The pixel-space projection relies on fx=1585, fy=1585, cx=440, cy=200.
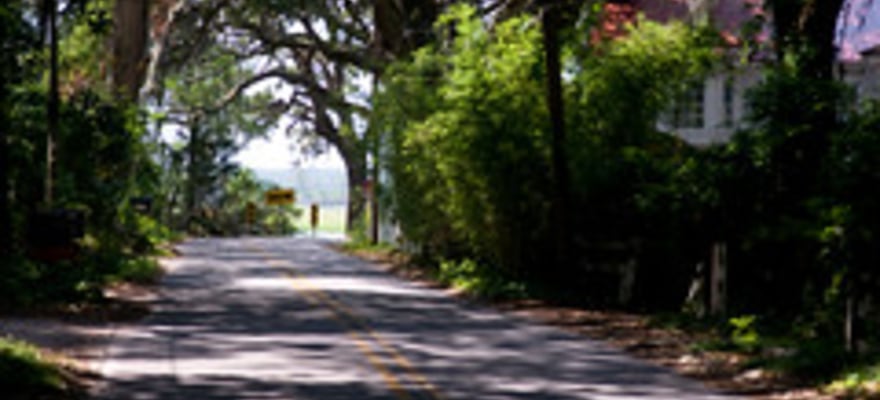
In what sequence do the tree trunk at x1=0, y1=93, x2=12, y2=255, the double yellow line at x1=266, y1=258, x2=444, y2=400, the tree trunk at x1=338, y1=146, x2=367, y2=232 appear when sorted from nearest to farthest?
the double yellow line at x1=266, y1=258, x2=444, y2=400
the tree trunk at x1=0, y1=93, x2=12, y2=255
the tree trunk at x1=338, y1=146, x2=367, y2=232

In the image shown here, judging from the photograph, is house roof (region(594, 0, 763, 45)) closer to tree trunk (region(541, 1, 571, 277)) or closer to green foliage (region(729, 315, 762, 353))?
tree trunk (region(541, 1, 571, 277))

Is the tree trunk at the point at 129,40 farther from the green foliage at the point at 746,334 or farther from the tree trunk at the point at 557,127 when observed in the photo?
the green foliage at the point at 746,334

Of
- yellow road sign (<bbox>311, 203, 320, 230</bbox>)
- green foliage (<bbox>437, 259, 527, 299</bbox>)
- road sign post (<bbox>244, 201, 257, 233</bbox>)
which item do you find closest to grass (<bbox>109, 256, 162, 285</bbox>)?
green foliage (<bbox>437, 259, 527, 299</bbox>)

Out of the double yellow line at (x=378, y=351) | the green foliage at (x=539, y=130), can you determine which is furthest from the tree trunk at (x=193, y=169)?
the double yellow line at (x=378, y=351)

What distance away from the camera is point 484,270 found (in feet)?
107

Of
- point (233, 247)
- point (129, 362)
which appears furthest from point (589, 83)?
point (233, 247)

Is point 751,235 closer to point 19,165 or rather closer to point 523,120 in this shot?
point 523,120

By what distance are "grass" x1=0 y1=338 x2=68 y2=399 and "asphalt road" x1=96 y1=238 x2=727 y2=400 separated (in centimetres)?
47

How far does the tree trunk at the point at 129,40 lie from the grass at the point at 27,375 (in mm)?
23568

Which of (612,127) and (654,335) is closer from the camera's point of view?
(654,335)

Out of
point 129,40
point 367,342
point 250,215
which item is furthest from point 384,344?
point 250,215

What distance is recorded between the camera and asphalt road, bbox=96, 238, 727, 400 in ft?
50.8

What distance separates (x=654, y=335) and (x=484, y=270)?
10.7 meters

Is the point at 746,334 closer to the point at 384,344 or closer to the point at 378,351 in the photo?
the point at 384,344
